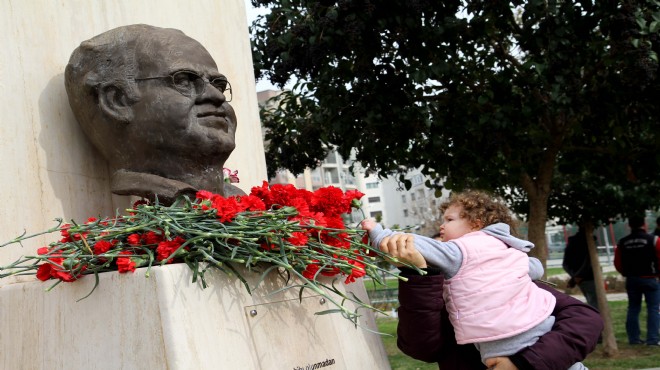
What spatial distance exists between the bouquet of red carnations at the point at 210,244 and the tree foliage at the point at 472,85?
10.9 feet

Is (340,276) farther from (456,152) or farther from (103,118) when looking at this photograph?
(456,152)

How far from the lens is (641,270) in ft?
33.1

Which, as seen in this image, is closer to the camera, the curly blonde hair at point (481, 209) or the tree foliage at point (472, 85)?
the curly blonde hair at point (481, 209)

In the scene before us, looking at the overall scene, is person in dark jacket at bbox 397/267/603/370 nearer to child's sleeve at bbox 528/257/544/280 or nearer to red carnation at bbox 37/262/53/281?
child's sleeve at bbox 528/257/544/280

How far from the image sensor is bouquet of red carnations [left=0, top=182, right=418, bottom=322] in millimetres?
2770

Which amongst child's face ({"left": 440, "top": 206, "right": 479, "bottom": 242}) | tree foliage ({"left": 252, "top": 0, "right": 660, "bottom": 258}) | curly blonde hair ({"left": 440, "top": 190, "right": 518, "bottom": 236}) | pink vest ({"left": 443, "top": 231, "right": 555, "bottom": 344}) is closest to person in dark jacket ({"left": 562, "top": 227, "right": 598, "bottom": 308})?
tree foliage ({"left": 252, "top": 0, "right": 660, "bottom": 258})

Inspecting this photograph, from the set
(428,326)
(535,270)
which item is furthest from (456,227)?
(428,326)

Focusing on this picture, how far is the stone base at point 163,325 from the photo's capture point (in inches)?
105

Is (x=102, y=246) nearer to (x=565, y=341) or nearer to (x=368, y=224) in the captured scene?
(x=368, y=224)

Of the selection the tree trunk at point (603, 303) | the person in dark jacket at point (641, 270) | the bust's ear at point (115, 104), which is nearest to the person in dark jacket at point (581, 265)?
the tree trunk at point (603, 303)

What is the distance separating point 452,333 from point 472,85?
5.27 m

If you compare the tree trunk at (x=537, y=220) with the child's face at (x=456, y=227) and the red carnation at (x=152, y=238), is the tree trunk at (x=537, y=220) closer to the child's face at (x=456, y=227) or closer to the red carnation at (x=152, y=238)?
the child's face at (x=456, y=227)

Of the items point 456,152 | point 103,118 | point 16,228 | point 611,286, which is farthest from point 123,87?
point 611,286

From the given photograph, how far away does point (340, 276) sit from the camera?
3.47 metres
